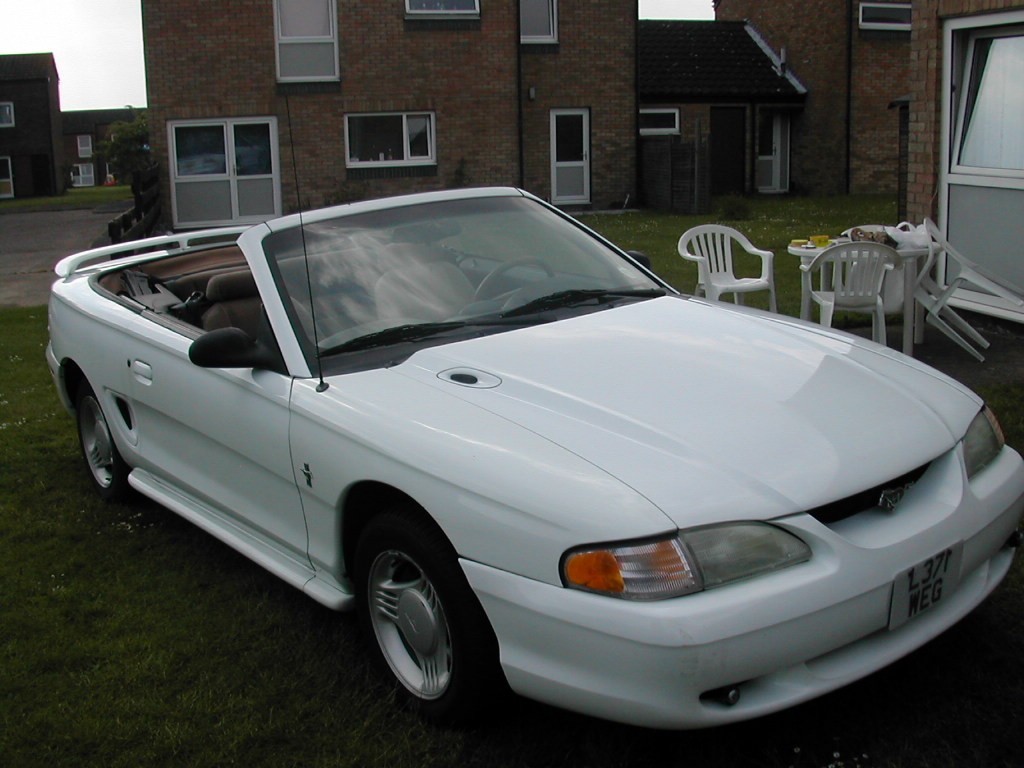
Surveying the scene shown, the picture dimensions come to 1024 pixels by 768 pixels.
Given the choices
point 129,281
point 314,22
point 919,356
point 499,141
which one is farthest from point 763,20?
point 129,281

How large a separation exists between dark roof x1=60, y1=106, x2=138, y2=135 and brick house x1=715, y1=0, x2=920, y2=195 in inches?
2789

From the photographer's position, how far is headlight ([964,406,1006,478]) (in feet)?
11.3

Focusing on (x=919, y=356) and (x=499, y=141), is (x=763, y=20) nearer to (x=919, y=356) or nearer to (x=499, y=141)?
(x=499, y=141)

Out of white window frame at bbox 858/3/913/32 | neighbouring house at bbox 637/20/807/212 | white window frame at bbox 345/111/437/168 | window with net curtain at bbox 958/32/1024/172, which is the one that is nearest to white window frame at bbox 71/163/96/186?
neighbouring house at bbox 637/20/807/212

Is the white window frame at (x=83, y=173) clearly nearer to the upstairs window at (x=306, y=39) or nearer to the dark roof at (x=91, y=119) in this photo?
the dark roof at (x=91, y=119)

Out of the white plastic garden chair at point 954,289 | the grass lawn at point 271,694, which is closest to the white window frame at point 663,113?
the white plastic garden chair at point 954,289

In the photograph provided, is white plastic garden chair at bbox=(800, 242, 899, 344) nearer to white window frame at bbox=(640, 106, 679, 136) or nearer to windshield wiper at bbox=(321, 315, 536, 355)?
windshield wiper at bbox=(321, 315, 536, 355)

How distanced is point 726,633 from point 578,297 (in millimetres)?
1886

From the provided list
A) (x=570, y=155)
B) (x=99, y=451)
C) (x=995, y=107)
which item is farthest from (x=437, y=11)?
(x=99, y=451)

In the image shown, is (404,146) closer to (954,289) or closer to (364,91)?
(364,91)

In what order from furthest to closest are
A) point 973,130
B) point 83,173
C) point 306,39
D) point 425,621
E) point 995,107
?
1. point 83,173
2. point 306,39
3. point 973,130
4. point 995,107
5. point 425,621

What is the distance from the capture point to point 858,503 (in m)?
3.04

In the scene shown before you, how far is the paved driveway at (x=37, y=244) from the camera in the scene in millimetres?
15172

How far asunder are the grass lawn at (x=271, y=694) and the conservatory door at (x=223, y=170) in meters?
20.2
